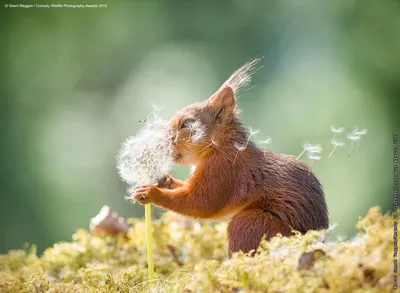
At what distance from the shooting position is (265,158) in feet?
6.86

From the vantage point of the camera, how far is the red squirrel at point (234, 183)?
6.29 feet

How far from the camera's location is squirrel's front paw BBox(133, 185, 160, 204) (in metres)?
1.94

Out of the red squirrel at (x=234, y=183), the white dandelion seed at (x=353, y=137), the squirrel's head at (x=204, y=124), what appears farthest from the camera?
the squirrel's head at (x=204, y=124)

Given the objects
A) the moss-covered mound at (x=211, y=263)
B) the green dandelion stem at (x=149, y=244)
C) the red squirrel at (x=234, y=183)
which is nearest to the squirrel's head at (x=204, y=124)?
the red squirrel at (x=234, y=183)

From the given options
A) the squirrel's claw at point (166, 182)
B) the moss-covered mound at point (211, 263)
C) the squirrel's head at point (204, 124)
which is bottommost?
the moss-covered mound at point (211, 263)

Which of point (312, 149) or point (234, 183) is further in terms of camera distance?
point (234, 183)

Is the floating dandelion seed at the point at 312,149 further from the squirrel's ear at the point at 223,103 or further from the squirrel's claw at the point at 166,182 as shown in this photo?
the squirrel's claw at the point at 166,182

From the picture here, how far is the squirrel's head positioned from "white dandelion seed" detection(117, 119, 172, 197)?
0.06m

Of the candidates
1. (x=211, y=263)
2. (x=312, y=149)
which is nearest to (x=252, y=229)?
(x=312, y=149)

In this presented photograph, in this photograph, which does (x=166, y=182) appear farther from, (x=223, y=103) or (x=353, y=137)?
(x=353, y=137)

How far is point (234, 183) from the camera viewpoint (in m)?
2.04

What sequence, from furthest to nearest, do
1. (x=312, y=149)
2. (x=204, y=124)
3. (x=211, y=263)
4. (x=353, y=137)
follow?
(x=204, y=124) → (x=312, y=149) → (x=353, y=137) → (x=211, y=263)

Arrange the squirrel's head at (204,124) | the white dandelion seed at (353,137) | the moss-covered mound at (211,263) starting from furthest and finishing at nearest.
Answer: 1. the squirrel's head at (204,124)
2. the white dandelion seed at (353,137)
3. the moss-covered mound at (211,263)

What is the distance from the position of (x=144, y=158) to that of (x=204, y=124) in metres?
0.31
